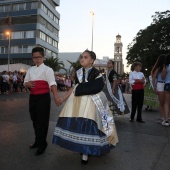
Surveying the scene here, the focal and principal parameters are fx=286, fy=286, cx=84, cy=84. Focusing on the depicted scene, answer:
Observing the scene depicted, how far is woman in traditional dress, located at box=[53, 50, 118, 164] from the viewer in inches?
158

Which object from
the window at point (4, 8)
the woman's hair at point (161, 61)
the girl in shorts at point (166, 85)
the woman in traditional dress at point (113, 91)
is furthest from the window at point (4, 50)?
the girl in shorts at point (166, 85)

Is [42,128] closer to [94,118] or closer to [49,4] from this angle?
[94,118]

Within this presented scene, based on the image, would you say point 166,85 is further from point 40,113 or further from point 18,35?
point 18,35

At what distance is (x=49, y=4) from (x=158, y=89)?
61987 mm

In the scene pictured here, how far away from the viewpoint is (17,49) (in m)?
63.8

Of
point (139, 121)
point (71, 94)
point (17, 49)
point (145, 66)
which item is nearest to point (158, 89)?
point (139, 121)

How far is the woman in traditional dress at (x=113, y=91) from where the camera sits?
809 cm

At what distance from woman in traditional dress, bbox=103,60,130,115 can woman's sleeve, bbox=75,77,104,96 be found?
3856 mm

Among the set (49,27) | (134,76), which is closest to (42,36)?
(49,27)

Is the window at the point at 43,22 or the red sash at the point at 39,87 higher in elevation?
the window at the point at 43,22

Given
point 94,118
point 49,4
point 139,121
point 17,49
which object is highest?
point 49,4

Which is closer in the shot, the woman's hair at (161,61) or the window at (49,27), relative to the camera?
the woman's hair at (161,61)

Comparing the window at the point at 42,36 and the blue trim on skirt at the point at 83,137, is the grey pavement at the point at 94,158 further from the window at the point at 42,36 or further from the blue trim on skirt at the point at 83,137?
the window at the point at 42,36

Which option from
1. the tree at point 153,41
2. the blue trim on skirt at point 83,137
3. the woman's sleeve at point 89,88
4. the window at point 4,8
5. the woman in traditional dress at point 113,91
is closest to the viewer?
the blue trim on skirt at point 83,137
